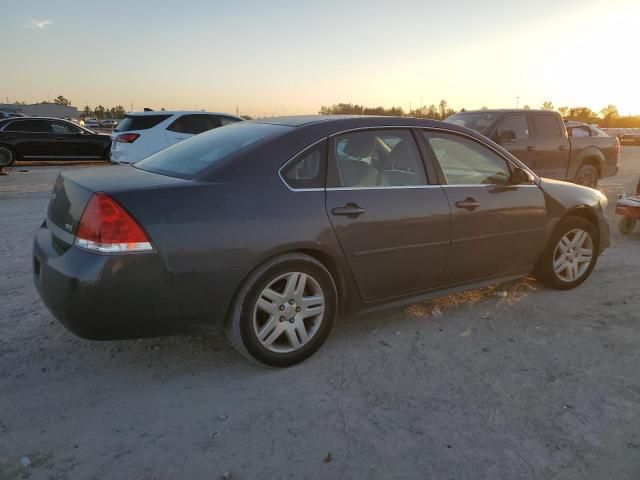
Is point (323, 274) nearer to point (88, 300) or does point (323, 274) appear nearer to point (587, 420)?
point (88, 300)

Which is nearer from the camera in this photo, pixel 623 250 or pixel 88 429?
pixel 88 429

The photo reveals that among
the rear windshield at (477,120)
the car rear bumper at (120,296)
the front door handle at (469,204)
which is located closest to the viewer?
the car rear bumper at (120,296)

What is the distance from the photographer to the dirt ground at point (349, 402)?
2.45 metres

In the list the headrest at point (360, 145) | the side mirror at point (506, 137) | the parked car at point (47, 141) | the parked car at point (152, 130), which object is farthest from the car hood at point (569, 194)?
the parked car at point (47, 141)

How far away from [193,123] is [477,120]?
6172 millimetres

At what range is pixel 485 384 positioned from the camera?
10.5ft

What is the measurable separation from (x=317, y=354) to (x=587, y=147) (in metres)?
9.11

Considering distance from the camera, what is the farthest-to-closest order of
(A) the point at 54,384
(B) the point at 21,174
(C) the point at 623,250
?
(B) the point at 21,174 → (C) the point at 623,250 → (A) the point at 54,384

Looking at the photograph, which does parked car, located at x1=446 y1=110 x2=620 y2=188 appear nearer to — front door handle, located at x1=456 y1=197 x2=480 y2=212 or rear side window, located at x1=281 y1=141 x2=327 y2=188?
front door handle, located at x1=456 y1=197 x2=480 y2=212

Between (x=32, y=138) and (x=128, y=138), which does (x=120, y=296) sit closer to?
(x=128, y=138)

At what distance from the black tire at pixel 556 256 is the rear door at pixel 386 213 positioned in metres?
1.34

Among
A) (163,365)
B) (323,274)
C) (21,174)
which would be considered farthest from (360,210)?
(21,174)

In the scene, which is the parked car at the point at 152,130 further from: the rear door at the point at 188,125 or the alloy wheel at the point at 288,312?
the alloy wheel at the point at 288,312

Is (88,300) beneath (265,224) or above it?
beneath
